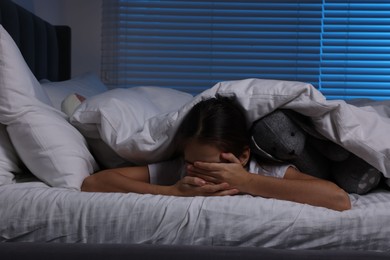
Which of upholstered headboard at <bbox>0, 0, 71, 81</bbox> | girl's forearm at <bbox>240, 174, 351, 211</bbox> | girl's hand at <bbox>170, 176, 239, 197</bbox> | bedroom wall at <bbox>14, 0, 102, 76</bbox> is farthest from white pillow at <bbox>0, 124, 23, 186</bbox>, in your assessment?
bedroom wall at <bbox>14, 0, 102, 76</bbox>

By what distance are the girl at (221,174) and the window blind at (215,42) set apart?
2.61m

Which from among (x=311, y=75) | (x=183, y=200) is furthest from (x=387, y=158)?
(x=311, y=75)

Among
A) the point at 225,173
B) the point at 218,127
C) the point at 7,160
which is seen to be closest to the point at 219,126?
the point at 218,127

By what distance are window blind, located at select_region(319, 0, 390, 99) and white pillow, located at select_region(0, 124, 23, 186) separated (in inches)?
113

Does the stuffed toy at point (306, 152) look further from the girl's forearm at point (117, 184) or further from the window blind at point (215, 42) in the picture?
the window blind at point (215, 42)

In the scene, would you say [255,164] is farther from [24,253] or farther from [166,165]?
[24,253]

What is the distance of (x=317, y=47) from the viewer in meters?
4.06

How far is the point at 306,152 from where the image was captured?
149cm

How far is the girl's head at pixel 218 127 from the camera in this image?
1364mm

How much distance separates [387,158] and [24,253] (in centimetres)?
80

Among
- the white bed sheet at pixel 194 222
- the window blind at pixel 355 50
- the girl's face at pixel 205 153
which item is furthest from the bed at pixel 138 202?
the window blind at pixel 355 50

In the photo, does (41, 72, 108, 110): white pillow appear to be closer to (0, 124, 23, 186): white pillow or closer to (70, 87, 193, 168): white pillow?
(70, 87, 193, 168): white pillow

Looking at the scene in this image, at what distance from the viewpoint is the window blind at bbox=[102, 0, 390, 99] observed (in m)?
4.04

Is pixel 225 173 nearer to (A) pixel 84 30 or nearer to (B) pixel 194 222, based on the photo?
(B) pixel 194 222
